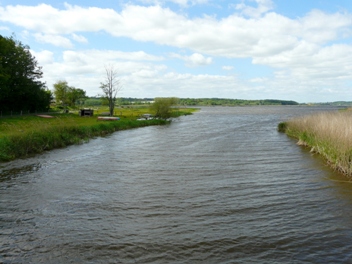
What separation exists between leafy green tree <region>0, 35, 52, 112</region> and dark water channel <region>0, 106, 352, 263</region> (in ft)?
134

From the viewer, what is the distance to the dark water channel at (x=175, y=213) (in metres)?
7.41

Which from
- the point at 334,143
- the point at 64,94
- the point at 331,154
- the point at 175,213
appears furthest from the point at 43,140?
the point at 64,94

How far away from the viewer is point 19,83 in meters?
59.0

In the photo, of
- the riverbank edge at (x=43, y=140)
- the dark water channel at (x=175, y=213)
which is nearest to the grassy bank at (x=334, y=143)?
the dark water channel at (x=175, y=213)

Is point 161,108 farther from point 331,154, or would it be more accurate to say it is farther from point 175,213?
point 175,213

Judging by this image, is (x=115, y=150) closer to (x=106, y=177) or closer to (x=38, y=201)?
(x=106, y=177)

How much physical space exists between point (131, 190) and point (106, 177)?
295 cm

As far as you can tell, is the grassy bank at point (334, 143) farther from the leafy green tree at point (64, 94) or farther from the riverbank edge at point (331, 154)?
the leafy green tree at point (64, 94)

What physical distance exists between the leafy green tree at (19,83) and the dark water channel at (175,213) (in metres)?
40.9

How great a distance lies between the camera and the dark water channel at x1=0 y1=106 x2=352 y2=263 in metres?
7.41

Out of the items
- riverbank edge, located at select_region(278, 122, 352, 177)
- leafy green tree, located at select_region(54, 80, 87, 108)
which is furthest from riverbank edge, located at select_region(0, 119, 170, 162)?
leafy green tree, located at select_region(54, 80, 87, 108)

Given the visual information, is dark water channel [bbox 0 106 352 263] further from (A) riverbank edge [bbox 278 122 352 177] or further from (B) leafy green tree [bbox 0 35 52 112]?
(B) leafy green tree [bbox 0 35 52 112]

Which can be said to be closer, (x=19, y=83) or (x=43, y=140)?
(x=43, y=140)

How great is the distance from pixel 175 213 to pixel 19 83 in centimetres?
5790
